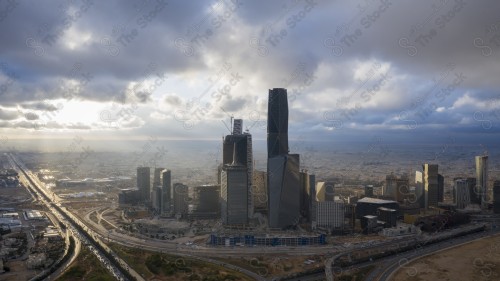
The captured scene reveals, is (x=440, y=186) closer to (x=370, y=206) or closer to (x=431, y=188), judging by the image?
(x=431, y=188)

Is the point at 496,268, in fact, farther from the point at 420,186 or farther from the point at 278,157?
the point at 420,186

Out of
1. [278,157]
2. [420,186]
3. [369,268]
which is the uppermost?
[278,157]

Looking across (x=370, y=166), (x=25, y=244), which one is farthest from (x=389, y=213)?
(x=370, y=166)

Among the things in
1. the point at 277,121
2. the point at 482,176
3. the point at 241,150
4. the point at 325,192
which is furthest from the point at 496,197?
the point at 241,150

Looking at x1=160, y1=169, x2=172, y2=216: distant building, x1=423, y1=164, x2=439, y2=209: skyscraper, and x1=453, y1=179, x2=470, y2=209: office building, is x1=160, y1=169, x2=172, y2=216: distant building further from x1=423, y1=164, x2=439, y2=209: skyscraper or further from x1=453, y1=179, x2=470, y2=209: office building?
x1=453, y1=179, x2=470, y2=209: office building

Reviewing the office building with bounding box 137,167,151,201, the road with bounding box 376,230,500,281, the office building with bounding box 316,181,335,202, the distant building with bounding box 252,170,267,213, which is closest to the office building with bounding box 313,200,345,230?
the office building with bounding box 316,181,335,202

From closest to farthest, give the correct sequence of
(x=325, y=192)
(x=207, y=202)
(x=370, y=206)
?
(x=370, y=206), (x=325, y=192), (x=207, y=202)

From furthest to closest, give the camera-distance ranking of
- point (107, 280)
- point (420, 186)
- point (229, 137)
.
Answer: point (420, 186)
point (229, 137)
point (107, 280)
